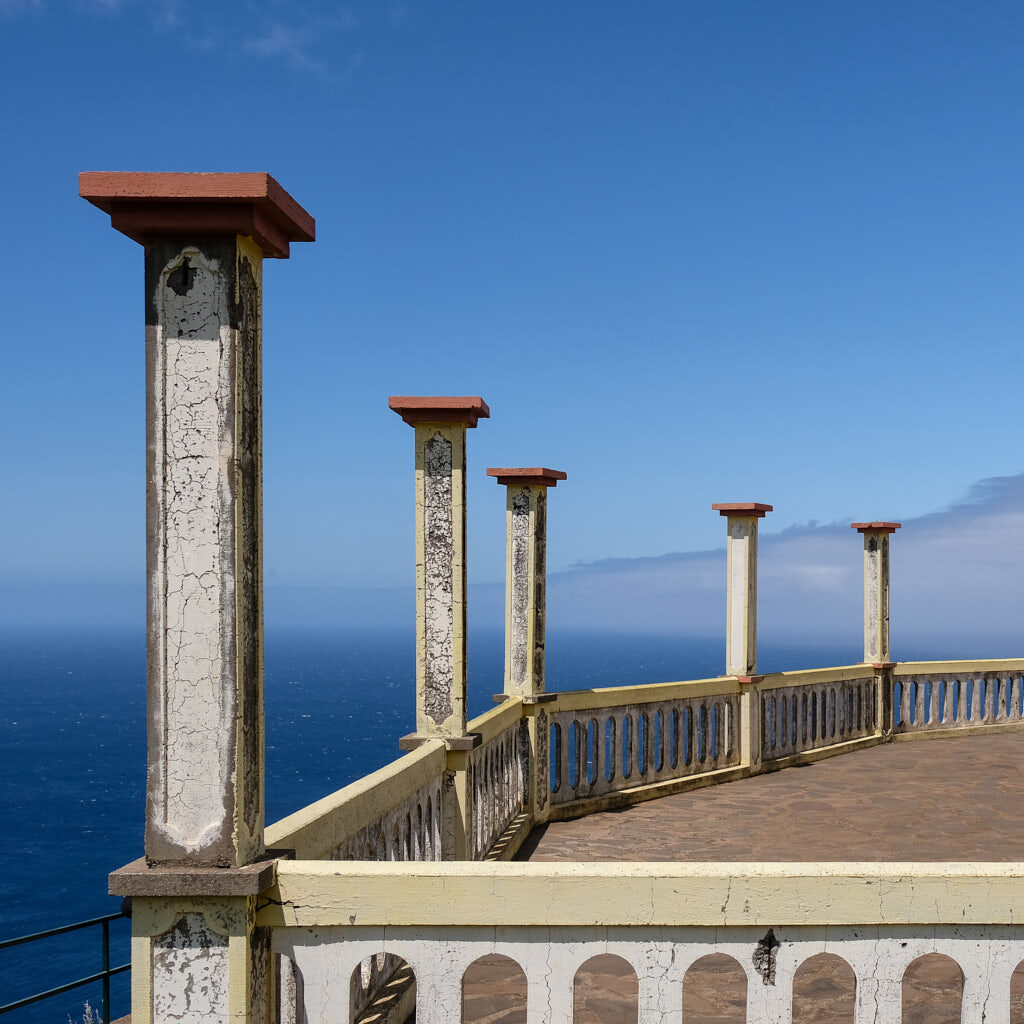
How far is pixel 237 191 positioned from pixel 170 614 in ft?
4.05

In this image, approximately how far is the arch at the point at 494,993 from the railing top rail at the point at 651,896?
1661 mm

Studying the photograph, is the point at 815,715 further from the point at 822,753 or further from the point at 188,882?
the point at 188,882

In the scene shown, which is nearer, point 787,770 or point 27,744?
point 787,770

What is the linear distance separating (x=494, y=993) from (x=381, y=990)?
0.80 m

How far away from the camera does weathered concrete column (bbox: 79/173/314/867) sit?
2887mm

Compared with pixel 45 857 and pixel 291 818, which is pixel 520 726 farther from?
pixel 45 857

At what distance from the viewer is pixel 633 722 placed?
9602mm

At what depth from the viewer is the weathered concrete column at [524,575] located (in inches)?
331

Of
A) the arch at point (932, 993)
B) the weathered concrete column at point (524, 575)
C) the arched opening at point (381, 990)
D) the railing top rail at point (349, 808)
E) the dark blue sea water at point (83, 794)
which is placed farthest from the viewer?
the dark blue sea water at point (83, 794)

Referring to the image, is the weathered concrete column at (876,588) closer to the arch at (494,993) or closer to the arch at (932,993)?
the arch at (932,993)

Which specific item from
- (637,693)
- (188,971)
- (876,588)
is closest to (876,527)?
(876,588)

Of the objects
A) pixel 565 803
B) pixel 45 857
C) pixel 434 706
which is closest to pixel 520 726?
pixel 565 803

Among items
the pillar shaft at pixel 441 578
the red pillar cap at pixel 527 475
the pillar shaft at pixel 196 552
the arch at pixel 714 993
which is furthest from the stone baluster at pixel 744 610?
the pillar shaft at pixel 196 552

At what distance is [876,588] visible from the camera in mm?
13266
